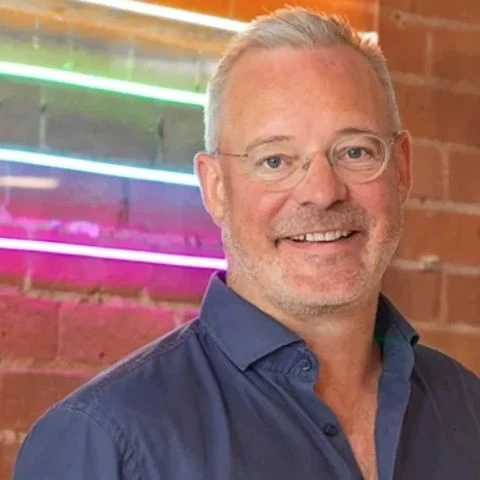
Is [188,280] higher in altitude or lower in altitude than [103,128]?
lower

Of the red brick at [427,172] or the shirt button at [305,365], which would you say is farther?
the red brick at [427,172]

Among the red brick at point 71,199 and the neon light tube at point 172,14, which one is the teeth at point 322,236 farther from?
the neon light tube at point 172,14

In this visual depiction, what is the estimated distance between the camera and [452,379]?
55.9 inches

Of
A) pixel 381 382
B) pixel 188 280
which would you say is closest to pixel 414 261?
pixel 188 280

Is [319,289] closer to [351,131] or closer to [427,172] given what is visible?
[351,131]

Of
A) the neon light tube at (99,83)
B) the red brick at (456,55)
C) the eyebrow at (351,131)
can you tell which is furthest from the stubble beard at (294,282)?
the red brick at (456,55)

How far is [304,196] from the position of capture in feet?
4.03

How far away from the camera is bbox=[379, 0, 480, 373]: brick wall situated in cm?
176

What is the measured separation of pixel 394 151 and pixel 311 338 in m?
0.23

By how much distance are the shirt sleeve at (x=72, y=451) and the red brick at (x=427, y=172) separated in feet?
2.63

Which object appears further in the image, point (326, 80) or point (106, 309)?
point (106, 309)

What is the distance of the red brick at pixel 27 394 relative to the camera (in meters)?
1.48

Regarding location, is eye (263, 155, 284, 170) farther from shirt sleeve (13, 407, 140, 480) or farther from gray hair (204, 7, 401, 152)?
shirt sleeve (13, 407, 140, 480)

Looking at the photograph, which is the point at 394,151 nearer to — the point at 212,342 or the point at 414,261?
the point at 212,342
